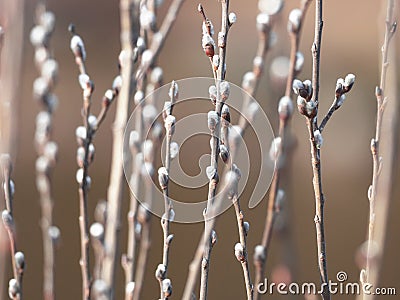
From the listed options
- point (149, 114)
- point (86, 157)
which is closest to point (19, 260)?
point (86, 157)

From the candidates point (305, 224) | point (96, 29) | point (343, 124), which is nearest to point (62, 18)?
point (96, 29)

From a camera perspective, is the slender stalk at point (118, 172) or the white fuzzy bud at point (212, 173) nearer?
the white fuzzy bud at point (212, 173)

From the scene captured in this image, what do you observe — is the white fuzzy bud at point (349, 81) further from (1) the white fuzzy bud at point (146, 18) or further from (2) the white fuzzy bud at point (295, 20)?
(1) the white fuzzy bud at point (146, 18)

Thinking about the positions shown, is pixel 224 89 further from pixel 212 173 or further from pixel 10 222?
pixel 10 222

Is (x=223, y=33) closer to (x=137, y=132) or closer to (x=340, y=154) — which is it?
(x=137, y=132)

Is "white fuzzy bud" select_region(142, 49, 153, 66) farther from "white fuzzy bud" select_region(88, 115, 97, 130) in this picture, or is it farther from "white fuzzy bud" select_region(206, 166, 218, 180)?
"white fuzzy bud" select_region(206, 166, 218, 180)

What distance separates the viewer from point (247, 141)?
4352mm

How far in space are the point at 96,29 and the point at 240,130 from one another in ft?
15.6

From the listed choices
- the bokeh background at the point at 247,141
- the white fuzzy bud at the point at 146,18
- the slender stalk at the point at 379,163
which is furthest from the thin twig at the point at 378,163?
the bokeh background at the point at 247,141

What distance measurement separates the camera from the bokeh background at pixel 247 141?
3395 millimetres

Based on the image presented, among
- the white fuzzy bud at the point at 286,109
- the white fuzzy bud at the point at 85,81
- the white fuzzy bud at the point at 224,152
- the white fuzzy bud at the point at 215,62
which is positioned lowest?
the white fuzzy bud at the point at 224,152

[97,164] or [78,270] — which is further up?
[97,164]

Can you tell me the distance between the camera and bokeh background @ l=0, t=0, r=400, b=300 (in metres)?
3.39

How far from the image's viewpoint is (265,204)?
3943 millimetres
